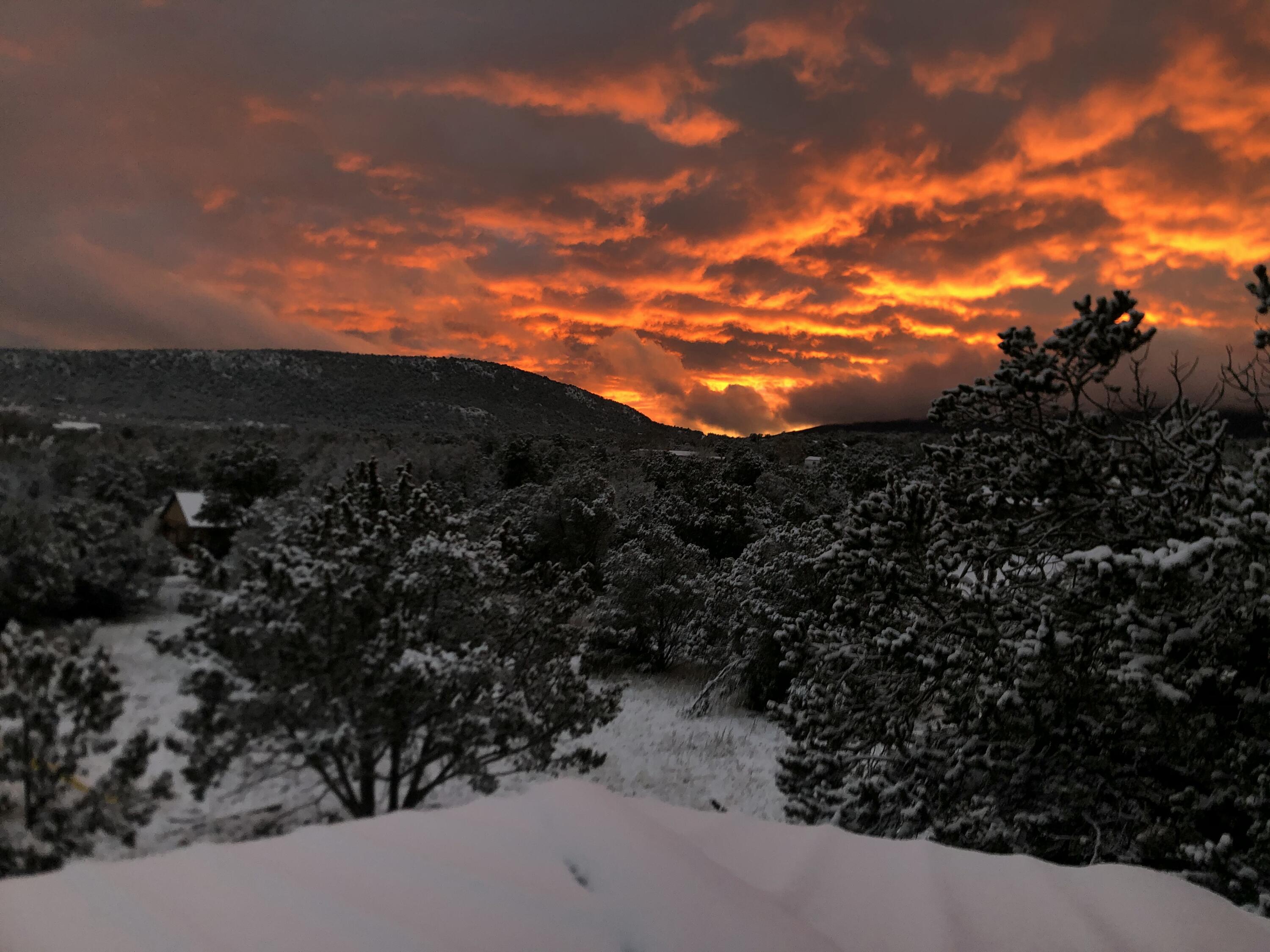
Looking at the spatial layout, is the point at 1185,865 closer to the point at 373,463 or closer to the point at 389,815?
the point at 389,815

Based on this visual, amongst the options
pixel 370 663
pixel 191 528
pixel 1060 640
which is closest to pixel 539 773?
pixel 370 663

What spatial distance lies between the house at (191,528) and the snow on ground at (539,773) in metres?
0.12

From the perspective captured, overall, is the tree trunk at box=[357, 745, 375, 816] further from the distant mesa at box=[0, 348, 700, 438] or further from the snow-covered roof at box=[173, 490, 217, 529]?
the distant mesa at box=[0, 348, 700, 438]

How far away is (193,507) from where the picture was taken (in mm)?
1633

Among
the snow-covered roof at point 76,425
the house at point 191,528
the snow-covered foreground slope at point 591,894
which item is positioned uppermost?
the snow-covered roof at point 76,425

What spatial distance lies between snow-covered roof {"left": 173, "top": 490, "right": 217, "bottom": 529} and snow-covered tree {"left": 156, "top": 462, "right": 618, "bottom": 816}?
0.46ft

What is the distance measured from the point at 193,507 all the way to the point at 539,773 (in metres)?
1.47

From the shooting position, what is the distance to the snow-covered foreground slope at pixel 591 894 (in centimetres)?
105

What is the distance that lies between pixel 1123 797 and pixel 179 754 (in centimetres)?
465

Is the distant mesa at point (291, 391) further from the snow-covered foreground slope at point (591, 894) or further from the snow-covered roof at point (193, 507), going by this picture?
the snow-covered foreground slope at point (591, 894)

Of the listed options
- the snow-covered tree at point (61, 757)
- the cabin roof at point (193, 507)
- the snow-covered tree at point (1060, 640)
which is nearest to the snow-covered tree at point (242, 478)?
the cabin roof at point (193, 507)

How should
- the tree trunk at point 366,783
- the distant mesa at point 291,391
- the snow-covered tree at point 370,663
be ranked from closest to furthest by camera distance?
the snow-covered tree at point 370,663
the tree trunk at point 366,783
the distant mesa at point 291,391

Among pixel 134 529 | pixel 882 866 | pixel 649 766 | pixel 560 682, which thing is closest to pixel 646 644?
pixel 649 766

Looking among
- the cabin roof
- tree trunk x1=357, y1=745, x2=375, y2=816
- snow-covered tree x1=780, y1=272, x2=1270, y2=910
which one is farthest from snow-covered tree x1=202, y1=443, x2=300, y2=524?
snow-covered tree x1=780, y1=272, x2=1270, y2=910
